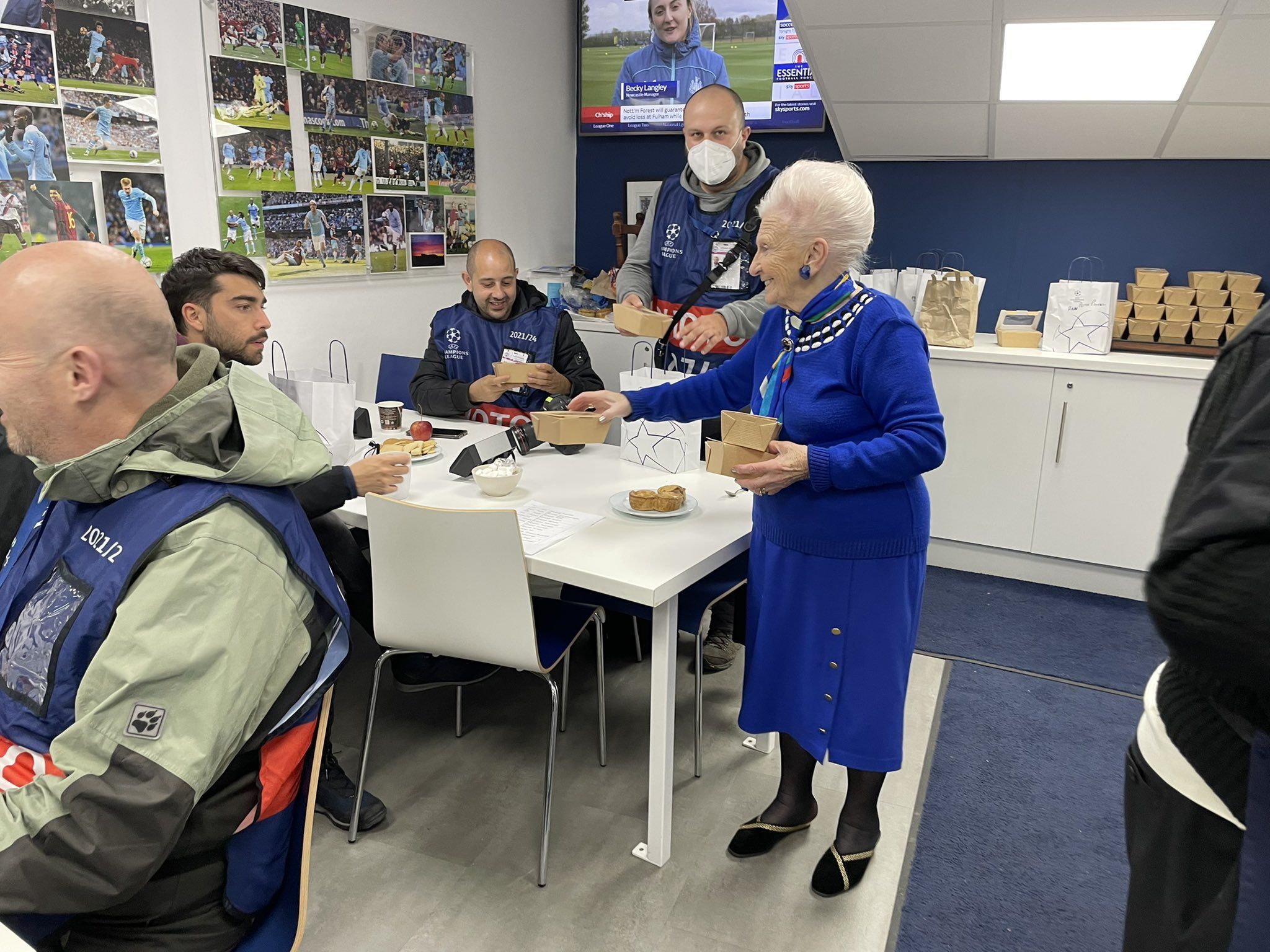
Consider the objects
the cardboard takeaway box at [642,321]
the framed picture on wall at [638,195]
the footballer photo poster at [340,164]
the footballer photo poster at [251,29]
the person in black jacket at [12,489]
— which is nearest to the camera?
the person in black jacket at [12,489]

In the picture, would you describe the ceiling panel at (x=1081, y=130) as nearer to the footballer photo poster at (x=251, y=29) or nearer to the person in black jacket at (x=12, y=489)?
the footballer photo poster at (x=251, y=29)

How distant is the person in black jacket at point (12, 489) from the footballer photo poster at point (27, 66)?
160 centimetres

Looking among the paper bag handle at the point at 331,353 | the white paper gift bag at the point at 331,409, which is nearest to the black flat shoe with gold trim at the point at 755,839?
the white paper gift bag at the point at 331,409

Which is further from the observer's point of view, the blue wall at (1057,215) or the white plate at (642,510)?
the blue wall at (1057,215)

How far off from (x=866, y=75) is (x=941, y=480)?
5.43 ft

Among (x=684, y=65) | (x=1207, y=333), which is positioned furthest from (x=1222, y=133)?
(x=684, y=65)

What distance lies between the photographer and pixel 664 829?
6.84 feet

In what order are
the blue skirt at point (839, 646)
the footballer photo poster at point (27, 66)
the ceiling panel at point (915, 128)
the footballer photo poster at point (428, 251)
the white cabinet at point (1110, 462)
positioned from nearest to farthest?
the blue skirt at point (839, 646), the footballer photo poster at point (27, 66), the white cabinet at point (1110, 462), the ceiling panel at point (915, 128), the footballer photo poster at point (428, 251)

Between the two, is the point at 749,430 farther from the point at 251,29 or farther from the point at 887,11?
the point at 251,29

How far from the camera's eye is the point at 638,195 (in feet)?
16.7

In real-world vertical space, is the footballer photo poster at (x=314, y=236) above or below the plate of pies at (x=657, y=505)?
above

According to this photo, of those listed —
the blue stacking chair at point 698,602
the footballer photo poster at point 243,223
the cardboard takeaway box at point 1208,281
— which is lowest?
the blue stacking chair at point 698,602

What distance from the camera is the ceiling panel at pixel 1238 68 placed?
9.62 ft

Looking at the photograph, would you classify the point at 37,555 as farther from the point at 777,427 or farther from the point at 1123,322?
the point at 1123,322
